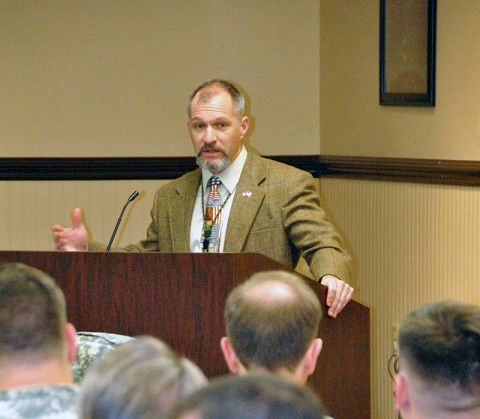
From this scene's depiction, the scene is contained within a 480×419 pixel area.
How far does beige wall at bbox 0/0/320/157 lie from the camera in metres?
5.64

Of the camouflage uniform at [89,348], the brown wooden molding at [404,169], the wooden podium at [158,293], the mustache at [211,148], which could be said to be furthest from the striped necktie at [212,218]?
A: the brown wooden molding at [404,169]

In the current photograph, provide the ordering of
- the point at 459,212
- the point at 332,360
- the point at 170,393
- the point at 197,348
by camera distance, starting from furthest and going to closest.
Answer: the point at 459,212 < the point at 332,360 < the point at 197,348 < the point at 170,393

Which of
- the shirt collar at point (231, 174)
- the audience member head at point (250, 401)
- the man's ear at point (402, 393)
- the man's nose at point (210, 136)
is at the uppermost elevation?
the man's nose at point (210, 136)

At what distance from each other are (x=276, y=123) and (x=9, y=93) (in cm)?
150

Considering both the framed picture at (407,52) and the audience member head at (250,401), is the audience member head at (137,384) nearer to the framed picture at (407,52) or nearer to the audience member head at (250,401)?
the audience member head at (250,401)

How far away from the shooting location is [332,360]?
319cm

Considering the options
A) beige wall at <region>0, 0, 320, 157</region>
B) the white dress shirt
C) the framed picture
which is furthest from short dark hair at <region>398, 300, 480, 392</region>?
beige wall at <region>0, 0, 320, 157</region>

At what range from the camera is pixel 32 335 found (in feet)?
6.28

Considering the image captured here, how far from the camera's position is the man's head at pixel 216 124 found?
12.4 ft

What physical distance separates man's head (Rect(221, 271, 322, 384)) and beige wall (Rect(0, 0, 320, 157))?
3.68m

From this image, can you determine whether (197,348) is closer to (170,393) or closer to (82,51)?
(170,393)

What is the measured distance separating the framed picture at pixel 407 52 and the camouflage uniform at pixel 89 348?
2498 millimetres

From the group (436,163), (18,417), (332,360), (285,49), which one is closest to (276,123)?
(285,49)

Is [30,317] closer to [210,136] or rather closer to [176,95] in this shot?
[210,136]
